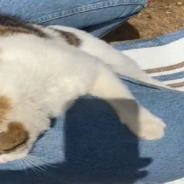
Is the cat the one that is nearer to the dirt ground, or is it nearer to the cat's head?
the cat's head

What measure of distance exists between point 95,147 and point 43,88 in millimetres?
216

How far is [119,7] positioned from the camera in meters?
2.06

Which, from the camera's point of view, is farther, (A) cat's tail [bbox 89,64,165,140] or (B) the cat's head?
(A) cat's tail [bbox 89,64,165,140]

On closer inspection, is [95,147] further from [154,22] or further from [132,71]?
[154,22]

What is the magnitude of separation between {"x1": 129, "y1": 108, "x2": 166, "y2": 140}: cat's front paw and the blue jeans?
17 millimetres

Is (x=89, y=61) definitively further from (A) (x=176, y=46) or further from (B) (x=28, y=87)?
(A) (x=176, y=46)

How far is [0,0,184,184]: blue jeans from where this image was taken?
1.55 meters

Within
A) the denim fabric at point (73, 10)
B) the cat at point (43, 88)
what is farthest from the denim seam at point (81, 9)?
the cat at point (43, 88)

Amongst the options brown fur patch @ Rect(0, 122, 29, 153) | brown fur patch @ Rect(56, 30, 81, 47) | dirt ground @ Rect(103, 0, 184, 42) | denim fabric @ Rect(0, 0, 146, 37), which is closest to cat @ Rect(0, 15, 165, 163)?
brown fur patch @ Rect(0, 122, 29, 153)

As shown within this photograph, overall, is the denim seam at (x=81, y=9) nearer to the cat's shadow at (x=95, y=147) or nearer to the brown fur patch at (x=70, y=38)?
the brown fur patch at (x=70, y=38)

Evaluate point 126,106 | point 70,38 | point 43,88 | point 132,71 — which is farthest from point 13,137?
point 132,71

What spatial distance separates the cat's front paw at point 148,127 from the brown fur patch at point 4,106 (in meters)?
0.36

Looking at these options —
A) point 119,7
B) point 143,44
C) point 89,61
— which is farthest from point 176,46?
point 89,61

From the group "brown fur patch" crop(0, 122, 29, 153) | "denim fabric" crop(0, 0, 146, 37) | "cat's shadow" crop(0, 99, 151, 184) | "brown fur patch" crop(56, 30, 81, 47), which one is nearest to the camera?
"brown fur patch" crop(0, 122, 29, 153)
